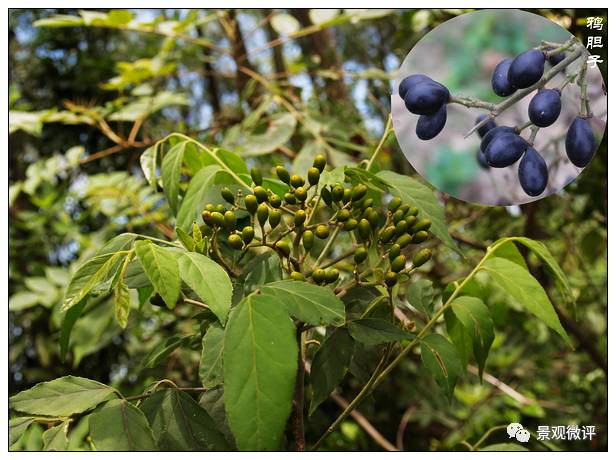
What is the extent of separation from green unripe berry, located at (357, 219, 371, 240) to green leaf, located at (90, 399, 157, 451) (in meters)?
0.21

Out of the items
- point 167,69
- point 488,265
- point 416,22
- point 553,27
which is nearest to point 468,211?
point 416,22

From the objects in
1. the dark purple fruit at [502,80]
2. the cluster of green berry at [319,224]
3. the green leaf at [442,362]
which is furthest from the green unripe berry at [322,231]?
the dark purple fruit at [502,80]

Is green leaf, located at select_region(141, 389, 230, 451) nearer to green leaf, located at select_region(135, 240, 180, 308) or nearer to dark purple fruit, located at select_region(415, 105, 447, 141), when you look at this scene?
green leaf, located at select_region(135, 240, 180, 308)

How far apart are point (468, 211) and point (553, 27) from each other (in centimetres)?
109

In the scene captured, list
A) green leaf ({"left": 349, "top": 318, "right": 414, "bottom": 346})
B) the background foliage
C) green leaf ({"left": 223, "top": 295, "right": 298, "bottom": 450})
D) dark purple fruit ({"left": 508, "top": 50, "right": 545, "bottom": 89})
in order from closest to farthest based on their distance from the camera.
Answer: green leaf ({"left": 223, "top": 295, "right": 298, "bottom": 450}), green leaf ({"left": 349, "top": 318, "right": 414, "bottom": 346}), dark purple fruit ({"left": 508, "top": 50, "right": 545, "bottom": 89}), the background foliage

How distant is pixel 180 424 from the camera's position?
480mm

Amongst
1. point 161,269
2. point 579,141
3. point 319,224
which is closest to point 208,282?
point 161,269

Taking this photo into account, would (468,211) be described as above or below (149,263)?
below

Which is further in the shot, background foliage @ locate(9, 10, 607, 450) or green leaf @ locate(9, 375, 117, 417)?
background foliage @ locate(9, 10, 607, 450)

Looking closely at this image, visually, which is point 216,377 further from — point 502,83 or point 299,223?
point 502,83

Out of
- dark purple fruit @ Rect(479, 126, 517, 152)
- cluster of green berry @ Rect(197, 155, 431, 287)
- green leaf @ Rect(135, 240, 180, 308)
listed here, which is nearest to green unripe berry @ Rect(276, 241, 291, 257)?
cluster of green berry @ Rect(197, 155, 431, 287)

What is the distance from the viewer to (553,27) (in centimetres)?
67

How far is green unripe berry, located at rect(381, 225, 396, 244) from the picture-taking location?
0.54 metres

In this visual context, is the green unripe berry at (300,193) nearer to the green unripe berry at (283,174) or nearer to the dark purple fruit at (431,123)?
the green unripe berry at (283,174)
